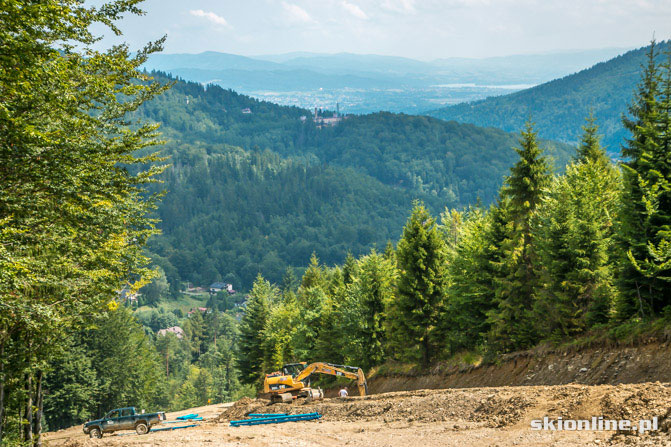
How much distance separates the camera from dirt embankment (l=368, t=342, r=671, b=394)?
21.4 m

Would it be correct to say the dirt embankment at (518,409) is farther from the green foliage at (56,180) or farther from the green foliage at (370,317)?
the green foliage at (370,317)

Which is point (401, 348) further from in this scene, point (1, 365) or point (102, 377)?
point (102, 377)

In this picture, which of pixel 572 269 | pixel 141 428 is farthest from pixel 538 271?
pixel 141 428

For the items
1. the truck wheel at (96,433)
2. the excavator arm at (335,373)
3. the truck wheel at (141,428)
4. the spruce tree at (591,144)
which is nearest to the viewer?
the truck wheel at (141,428)

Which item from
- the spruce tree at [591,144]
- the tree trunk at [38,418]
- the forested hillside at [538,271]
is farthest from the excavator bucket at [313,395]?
the spruce tree at [591,144]

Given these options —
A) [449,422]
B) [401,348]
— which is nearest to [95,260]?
[449,422]

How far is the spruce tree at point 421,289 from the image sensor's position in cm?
3881

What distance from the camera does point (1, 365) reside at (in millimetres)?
18312

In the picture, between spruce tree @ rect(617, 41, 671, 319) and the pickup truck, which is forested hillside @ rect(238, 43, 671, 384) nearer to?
spruce tree @ rect(617, 41, 671, 319)

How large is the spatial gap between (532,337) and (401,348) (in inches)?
487

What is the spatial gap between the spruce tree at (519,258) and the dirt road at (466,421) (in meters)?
8.86

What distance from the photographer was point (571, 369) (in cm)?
2511

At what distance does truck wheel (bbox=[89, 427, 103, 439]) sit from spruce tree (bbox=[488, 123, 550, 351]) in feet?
70.4

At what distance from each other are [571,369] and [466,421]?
894cm
